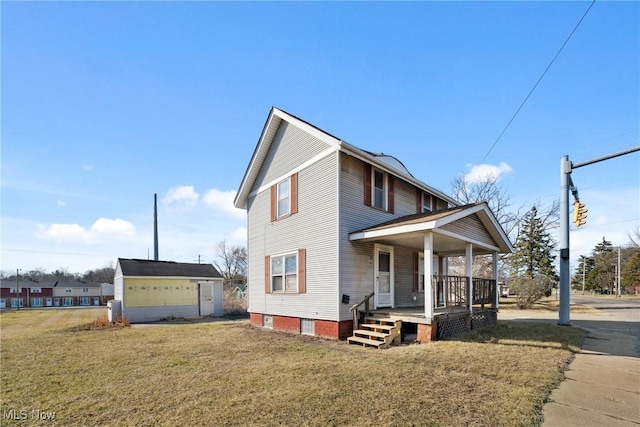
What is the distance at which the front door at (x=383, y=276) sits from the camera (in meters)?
10.9

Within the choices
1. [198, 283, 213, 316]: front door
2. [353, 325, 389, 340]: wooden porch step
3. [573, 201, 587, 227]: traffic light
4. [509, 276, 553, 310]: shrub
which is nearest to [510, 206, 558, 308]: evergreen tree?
[509, 276, 553, 310]: shrub

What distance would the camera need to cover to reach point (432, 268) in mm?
8867

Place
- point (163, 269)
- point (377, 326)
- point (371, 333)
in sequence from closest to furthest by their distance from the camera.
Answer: point (371, 333) < point (377, 326) < point (163, 269)

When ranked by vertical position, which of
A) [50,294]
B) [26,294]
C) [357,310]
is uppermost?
[357,310]

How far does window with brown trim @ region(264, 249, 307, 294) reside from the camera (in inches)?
442

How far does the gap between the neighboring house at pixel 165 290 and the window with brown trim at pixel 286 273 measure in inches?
388

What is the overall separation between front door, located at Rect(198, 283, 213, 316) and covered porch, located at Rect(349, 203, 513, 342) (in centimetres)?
1418

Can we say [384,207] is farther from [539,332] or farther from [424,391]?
[424,391]

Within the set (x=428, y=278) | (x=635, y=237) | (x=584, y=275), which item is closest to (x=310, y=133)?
(x=428, y=278)

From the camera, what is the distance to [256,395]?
4.90 metres

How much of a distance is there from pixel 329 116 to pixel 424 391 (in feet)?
39.0

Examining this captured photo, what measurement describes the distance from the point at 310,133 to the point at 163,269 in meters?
14.5

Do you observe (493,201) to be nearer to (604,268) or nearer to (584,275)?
(604,268)

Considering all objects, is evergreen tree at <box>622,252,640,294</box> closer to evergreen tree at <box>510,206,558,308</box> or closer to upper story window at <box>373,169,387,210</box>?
evergreen tree at <box>510,206,558,308</box>
